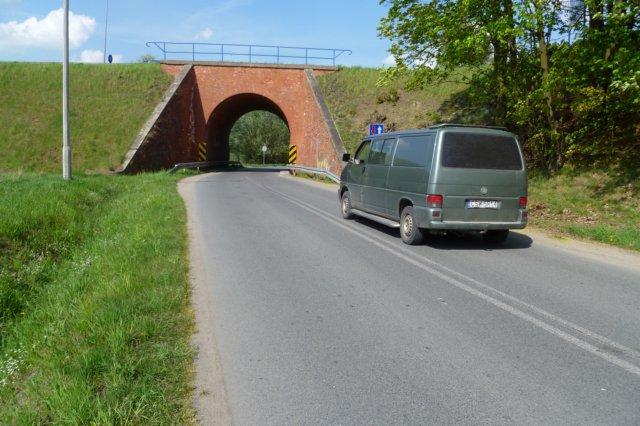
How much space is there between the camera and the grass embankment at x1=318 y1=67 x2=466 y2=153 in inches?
1069

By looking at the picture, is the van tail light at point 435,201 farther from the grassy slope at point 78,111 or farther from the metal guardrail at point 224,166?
the grassy slope at point 78,111

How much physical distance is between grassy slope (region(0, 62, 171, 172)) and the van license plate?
1973 cm

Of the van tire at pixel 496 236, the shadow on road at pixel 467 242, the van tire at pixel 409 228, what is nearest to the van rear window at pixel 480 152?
the van tire at pixel 409 228

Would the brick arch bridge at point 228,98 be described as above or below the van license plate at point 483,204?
above

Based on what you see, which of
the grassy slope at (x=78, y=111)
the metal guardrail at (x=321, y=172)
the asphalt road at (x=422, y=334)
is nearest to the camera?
the asphalt road at (x=422, y=334)

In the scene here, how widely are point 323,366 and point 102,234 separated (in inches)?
289

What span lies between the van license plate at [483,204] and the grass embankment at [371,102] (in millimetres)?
16682

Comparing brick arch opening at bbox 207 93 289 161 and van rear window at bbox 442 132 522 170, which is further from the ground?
brick arch opening at bbox 207 93 289 161

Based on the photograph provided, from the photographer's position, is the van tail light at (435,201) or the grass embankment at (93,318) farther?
the van tail light at (435,201)

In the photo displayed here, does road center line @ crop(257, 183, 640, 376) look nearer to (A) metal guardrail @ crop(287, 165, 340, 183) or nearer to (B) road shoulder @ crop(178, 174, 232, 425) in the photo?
(B) road shoulder @ crop(178, 174, 232, 425)

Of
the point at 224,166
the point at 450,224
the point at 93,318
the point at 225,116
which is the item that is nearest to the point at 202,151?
the point at 225,116

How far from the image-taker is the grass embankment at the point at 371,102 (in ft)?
89.1

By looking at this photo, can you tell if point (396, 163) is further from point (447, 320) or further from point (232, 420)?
point (232, 420)

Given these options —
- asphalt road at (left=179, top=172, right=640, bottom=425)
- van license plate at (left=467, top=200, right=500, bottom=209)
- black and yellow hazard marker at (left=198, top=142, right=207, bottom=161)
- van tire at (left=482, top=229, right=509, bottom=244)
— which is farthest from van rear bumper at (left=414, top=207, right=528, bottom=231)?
black and yellow hazard marker at (left=198, top=142, right=207, bottom=161)
